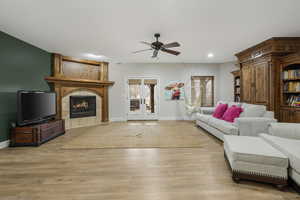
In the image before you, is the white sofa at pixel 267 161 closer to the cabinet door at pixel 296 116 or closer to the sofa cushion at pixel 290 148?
the sofa cushion at pixel 290 148

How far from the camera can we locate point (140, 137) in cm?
369

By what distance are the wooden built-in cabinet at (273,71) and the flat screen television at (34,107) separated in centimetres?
607

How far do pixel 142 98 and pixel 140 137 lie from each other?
110 inches

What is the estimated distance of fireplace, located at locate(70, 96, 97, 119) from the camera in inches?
196

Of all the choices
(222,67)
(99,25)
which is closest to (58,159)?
(99,25)

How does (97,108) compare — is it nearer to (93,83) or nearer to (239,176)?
(93,83)

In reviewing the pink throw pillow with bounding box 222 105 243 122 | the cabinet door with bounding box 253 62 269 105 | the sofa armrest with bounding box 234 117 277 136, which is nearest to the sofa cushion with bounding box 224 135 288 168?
the sofa armrest with bounding box 234 117 277 136

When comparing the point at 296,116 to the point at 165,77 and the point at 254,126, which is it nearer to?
the point at 254,126

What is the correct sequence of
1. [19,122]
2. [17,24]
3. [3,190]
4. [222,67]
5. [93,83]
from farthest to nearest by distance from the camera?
[222,67] → [93,83] → [19,122] → [17,24] → [3,190]

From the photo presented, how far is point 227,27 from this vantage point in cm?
291

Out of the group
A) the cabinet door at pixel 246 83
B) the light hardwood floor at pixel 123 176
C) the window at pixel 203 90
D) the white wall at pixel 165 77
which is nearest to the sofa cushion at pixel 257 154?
the light hardwood floor at pixel 123 176

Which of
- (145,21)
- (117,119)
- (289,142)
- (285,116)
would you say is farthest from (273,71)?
(117,119)

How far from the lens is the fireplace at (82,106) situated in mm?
4977

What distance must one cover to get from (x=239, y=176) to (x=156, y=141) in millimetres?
1887
